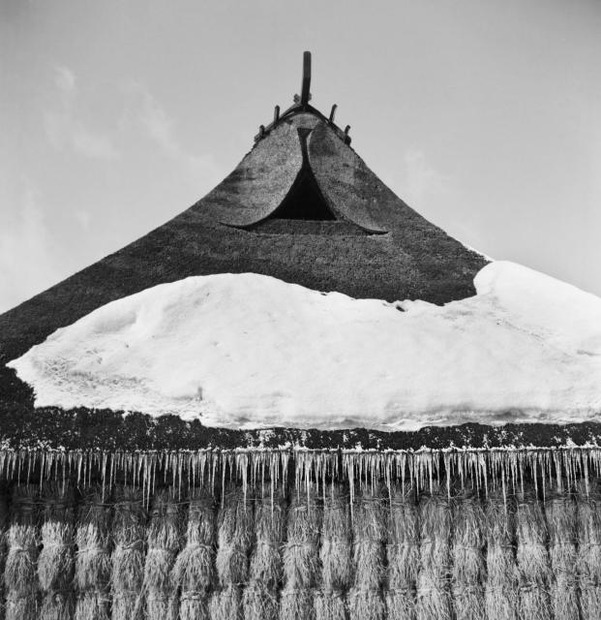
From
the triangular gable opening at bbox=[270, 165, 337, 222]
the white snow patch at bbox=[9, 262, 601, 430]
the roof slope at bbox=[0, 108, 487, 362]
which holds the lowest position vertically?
the white snow patch at bbox=[9, 262, 601, 430]

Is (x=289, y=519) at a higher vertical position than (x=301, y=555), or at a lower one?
higher

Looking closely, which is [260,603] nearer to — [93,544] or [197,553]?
[197,553]

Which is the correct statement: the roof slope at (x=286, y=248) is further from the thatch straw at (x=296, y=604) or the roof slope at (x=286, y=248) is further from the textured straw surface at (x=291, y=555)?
the thatch straw at (x=296, y=604)

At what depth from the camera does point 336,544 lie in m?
4.54

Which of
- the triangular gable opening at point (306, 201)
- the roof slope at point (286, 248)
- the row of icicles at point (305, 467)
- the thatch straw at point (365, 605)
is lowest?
the thatch straw at point (365, 605)

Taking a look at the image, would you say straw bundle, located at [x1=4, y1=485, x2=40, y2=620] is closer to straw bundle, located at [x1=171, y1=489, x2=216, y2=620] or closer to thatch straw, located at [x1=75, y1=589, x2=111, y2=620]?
thatch straw, located at [x1=75, y1=589, x2=111, y2=620]

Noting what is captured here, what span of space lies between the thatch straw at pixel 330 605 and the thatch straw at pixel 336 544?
23 mm

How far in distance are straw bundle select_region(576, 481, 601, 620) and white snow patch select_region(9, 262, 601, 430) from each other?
0.65m

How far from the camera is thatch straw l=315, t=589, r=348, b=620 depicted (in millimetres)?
4396

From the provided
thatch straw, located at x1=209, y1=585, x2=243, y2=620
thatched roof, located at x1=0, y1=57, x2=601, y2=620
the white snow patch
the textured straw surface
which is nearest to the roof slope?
the white snow patch

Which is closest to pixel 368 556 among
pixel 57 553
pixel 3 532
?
pixel 57 553

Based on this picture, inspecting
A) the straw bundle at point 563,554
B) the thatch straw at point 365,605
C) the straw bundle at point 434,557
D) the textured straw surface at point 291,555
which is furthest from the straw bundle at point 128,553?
the straw bundle at point 563,554

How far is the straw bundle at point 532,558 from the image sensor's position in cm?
459

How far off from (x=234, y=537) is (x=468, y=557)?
1.80 metres
